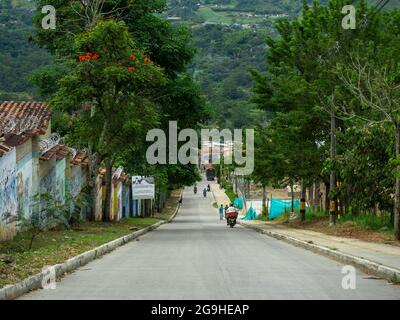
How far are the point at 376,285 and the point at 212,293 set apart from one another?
3379 mm

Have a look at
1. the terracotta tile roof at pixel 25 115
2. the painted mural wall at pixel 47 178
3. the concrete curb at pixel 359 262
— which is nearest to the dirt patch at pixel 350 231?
the concrete curb at pixel 359 262

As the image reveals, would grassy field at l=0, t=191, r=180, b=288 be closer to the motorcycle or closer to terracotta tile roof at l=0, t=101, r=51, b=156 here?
terracotta tile roof at l=0, t=101, r=51, b=156

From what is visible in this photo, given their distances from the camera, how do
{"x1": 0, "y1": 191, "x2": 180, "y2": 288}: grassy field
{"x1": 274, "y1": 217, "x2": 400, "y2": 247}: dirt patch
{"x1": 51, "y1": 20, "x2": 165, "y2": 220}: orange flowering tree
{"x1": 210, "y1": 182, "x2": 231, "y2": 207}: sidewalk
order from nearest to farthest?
{"x1": 0, "y1": 191, "x2": 180, "y2": 288}: grassy field < {"x1": 274, "y1": 217, "x2": 400, "y2": 247}: dirt patch < {"x1": 51, "y1": 20, "x2": 165, "y2": 220}: orange flowering tree < {"x1": 210, "y1": 182, "x2": 231, "y2": 207}: sidewalk

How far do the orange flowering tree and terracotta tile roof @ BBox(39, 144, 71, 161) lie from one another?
1036 mm

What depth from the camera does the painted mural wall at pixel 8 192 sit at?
22656 mm

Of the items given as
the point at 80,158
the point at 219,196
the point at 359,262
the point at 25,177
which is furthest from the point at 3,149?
the point at 219,196

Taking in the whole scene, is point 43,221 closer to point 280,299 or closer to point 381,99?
point 381,99

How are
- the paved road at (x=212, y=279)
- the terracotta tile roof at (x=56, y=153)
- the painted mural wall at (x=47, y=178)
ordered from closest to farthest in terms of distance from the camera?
the paved road at (x=212, y=279) → the terracotta tile roof at (x=56, y=153) → the painted mural wall at (x=47, y=178)

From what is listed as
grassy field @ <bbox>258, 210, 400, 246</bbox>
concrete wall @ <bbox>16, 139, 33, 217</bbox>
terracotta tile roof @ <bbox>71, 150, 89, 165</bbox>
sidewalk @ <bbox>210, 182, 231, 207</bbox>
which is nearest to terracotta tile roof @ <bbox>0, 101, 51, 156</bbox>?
terracotta tile roof @ <bbox>71, 150, 89, 165</bbox>

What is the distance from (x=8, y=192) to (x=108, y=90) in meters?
10.5

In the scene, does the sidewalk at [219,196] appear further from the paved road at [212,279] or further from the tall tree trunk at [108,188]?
the paved road at [212,279]

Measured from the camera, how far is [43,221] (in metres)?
27.6

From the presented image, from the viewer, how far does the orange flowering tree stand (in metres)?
31.4

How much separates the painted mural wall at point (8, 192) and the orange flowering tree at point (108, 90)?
8066mm
